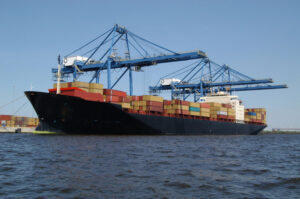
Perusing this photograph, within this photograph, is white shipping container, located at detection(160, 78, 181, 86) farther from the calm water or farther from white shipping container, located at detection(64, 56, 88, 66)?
the calm water

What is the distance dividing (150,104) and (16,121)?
4184 centimetres

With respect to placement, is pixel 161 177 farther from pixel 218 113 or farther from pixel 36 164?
pixel 218 113

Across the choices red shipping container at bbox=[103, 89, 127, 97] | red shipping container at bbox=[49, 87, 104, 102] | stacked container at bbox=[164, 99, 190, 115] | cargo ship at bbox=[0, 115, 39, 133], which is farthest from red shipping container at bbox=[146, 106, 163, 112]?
cargo ship at bbox=[0, 115, 39, 133]

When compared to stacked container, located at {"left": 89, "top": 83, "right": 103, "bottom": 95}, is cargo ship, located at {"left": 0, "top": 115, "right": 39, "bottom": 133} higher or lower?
lower

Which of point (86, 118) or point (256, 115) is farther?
point (256, 115)

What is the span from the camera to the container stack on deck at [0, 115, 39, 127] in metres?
63.4

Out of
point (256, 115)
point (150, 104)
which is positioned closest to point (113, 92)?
point (150, 104)

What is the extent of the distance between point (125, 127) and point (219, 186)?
26.0 meters

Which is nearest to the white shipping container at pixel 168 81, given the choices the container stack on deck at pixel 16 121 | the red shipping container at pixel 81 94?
the container stack on deck at pixel 16 121

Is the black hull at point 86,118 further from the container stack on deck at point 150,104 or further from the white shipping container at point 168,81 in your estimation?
the white shipping container at point 168,81

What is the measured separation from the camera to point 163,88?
70.2 metres

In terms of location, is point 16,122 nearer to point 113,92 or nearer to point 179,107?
point 113,92

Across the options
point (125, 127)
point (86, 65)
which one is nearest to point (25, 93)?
point (125, 127)

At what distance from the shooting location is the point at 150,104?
3744 centimetres
